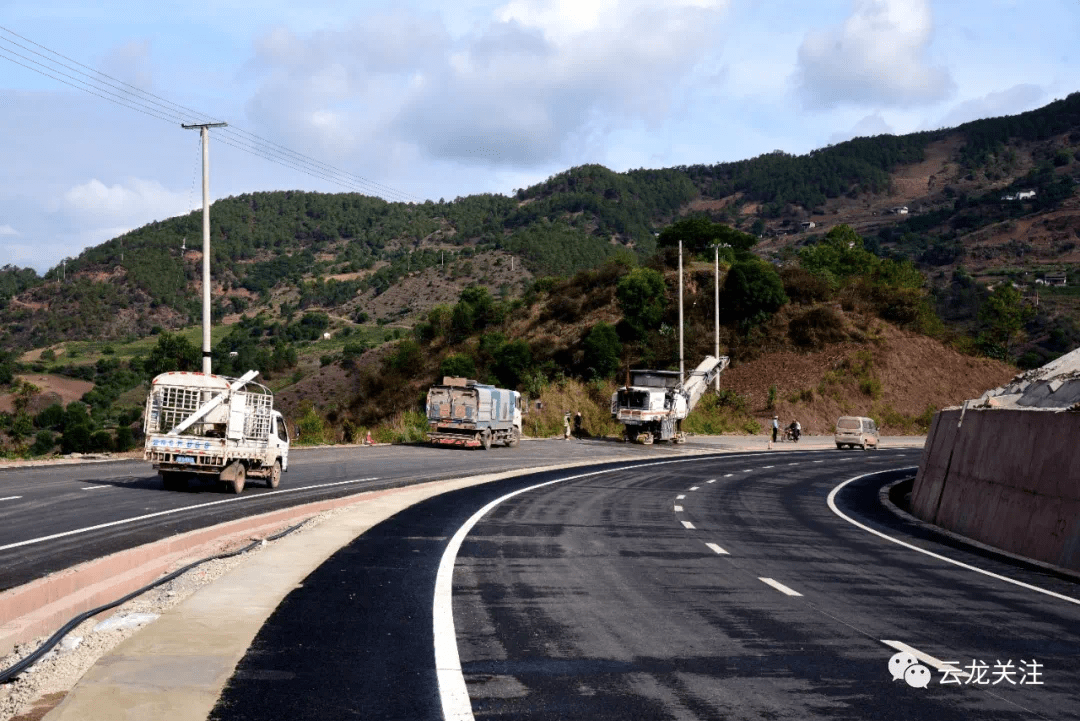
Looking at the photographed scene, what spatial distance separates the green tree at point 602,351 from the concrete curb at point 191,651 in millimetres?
71069

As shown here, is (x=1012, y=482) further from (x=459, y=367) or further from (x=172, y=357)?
(x=172, y=357)

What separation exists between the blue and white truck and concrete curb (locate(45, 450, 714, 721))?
34.8 meters

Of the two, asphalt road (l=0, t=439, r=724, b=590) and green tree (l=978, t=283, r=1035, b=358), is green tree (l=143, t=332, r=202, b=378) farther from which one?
green tree (l=978, t=283, r=1035, b=358)

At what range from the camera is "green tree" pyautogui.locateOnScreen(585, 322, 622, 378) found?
85250 millimetres

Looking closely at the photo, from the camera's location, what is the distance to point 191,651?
317 inches

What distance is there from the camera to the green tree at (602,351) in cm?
8525

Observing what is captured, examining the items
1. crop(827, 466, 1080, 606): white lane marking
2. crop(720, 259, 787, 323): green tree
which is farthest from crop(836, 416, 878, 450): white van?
crop(827, 466, 1080, 606): white lane marking

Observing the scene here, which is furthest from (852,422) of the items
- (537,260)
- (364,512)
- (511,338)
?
(537,260)


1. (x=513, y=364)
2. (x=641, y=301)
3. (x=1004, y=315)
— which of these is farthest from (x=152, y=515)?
(x=1004, y=315)

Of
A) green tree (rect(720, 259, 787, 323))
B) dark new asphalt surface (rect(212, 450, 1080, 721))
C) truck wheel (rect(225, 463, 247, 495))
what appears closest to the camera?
dark new asphalt surface (rect(212, 450, 1080, 721))

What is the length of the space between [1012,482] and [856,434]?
45.1 metres

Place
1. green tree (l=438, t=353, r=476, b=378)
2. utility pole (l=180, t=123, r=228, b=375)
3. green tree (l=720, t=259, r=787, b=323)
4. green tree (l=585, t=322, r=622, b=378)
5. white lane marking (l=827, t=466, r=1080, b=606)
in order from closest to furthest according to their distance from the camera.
A: white lane marking (l=827, t=466, r=1080, b=606), utility pole (l=180, t=123, r=228, b=375), green tree (l=585, t=322, r=622, b=378), green tree (l=438, t=353, r=476, b=378), green tree (l=720, t=259, r=787, b=323)

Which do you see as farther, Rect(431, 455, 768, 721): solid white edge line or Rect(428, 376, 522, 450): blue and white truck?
Rect(428, 376, 522, 450): blue and white truck

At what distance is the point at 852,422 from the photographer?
63812 mm
